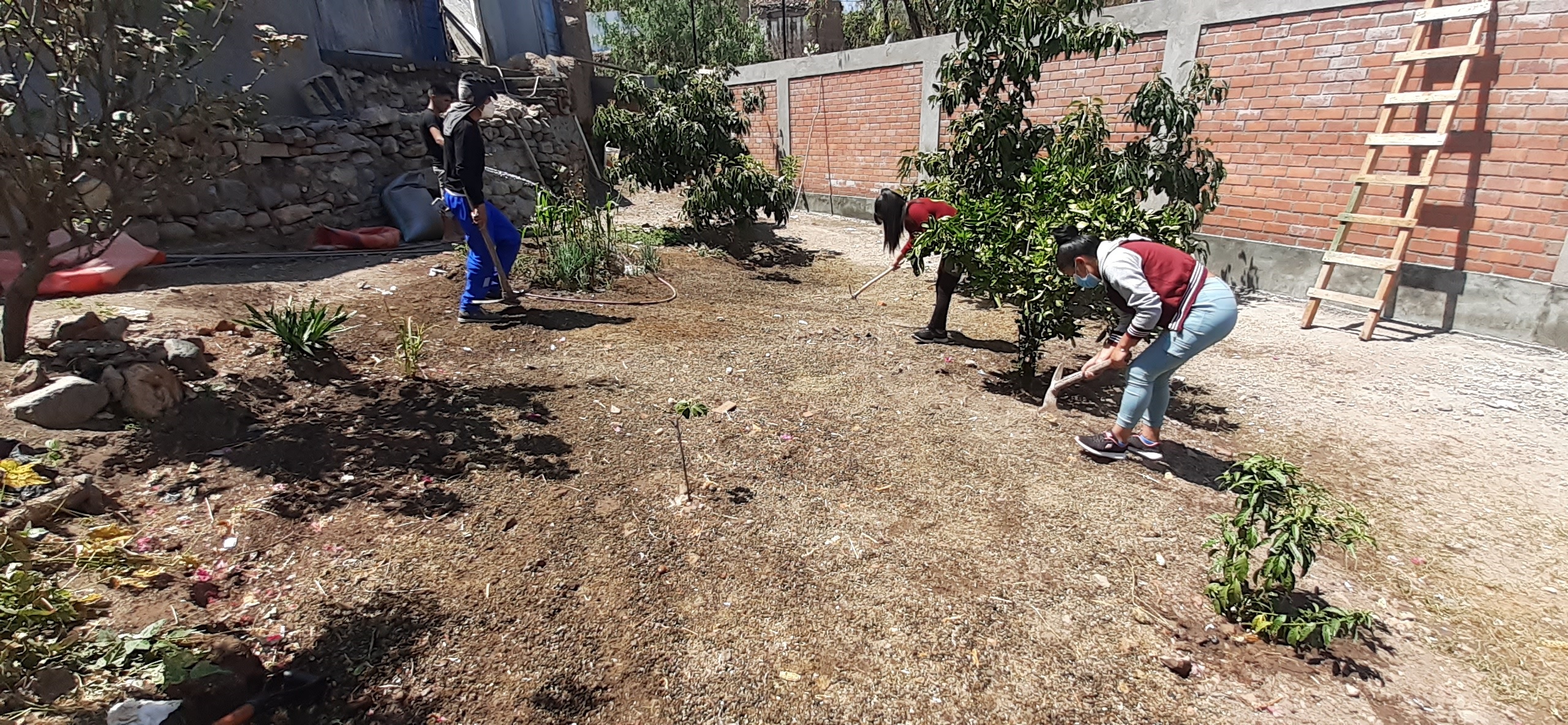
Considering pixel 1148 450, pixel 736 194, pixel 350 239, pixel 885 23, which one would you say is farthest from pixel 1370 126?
pixel 885 23

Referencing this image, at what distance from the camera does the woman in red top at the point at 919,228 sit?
15.3 feet

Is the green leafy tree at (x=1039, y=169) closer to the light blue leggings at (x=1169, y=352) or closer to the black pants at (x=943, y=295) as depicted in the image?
the black pants at (x=943, y=295)

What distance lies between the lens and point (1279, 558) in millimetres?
2238

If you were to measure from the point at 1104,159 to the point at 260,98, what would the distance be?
19.5 feet

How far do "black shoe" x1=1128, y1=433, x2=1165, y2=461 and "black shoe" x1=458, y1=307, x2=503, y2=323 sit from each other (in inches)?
164

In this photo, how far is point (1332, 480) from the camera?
336 centimetres

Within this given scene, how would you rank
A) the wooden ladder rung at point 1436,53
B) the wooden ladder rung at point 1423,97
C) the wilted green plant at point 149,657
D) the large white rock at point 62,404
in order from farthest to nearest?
1. the wooden ladder rung at point 1423,97
2. the wooden ladder rung at point 1436,53
3. the large white rock at point 62,404
4. the wilted green plant at point 149,657

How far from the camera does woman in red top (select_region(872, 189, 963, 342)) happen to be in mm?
4656

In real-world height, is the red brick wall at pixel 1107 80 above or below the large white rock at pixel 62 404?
above

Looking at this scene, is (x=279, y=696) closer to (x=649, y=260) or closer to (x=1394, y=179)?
(x=649, y=260)

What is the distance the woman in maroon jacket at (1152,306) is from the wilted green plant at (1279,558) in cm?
76

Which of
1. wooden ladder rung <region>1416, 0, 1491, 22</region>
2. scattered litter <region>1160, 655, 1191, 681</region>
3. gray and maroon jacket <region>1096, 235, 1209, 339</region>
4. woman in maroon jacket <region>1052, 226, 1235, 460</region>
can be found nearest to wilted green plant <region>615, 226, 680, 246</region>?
woman in maroon jacket <region>1052, 226, 1235, 460</region>

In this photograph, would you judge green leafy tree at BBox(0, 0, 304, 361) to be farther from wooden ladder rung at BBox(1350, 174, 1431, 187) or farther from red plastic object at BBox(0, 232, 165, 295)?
wooden ladder rung at BBox(1350, 174, 1431, 187)

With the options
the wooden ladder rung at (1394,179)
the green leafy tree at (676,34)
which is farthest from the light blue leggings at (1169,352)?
the green leafy tree at (676,34)
